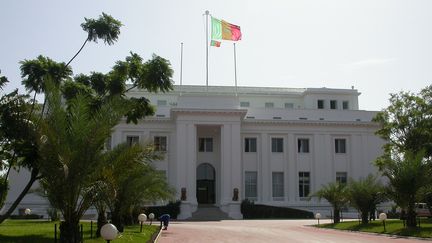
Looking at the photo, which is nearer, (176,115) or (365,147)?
(176,115)

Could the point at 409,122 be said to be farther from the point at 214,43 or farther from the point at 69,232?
the point at 69,232

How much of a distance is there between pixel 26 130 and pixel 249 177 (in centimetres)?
3547

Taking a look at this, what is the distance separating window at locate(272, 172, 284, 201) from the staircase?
7.29m

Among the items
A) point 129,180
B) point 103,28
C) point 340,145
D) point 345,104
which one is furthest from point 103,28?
point 345,104

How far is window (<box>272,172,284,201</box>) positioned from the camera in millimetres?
51425

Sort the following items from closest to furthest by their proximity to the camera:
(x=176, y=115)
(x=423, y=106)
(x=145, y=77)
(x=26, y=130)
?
(x=26, y=130) < (x=145, y=77) < (x=423, y=106) < (x=176, y=115)

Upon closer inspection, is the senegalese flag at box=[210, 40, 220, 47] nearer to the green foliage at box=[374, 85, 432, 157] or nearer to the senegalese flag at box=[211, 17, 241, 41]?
the senegalese flag at box=[211, 17, 241, 41]

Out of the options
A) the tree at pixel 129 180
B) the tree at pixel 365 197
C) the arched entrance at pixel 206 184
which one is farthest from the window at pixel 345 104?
the tree at pixel 129 180

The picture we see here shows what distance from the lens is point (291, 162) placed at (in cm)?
5216

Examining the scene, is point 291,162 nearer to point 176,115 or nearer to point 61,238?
point 176,115

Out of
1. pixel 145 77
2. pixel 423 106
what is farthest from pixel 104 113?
pixel 423 106

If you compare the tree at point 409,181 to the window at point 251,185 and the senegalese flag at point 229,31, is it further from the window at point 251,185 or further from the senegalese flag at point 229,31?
the senegalese flag at point 229,31

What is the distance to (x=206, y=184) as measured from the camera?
2066 inches

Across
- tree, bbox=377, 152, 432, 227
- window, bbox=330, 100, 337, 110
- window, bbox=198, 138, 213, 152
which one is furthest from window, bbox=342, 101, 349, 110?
tree, bbox=377, 152, 432, 227
